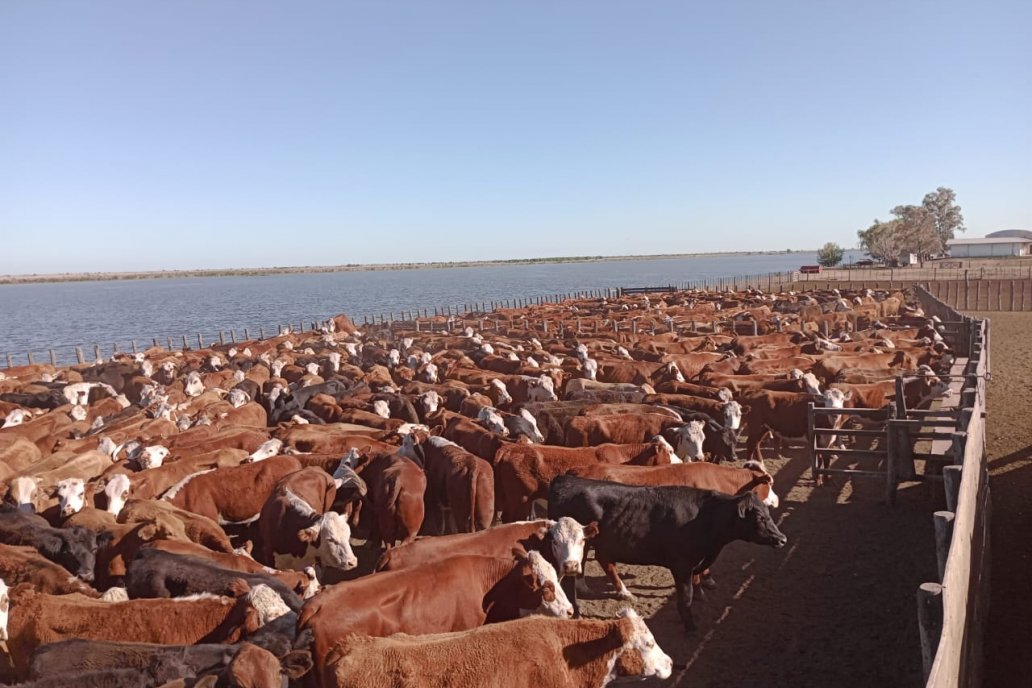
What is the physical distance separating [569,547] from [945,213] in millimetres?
124022

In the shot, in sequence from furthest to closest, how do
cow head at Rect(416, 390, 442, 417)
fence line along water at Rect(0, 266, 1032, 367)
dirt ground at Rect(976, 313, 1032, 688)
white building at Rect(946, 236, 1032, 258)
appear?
white building at Rect(946, 236, 1032, 258) → fence line along water at Rect(0, 266, 1032, 367) → cow head at Rect(416, 390, 442, 417) → dirt ground at Rect(976, 313, 1032, 688)

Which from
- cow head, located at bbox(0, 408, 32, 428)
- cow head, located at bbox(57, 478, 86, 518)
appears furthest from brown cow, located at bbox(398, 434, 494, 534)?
cow head, located at bbox(0, 408, 32, 428)

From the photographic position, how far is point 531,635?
14.0 feet

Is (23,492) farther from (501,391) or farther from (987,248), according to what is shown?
(987,248)

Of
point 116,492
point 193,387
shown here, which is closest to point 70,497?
point 116,492

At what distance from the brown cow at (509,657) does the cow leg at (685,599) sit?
2.18 m

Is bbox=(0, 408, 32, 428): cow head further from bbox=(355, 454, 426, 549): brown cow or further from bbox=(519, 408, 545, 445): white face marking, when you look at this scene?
bbox=(519, 408, 545, 445): white face marking

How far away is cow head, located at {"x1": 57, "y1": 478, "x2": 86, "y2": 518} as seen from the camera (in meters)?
7.90

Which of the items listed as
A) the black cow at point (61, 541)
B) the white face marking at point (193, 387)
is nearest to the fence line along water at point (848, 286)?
the white face marking at point (193, 387)

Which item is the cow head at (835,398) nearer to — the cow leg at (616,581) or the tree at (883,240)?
the cow leg at (616,581)

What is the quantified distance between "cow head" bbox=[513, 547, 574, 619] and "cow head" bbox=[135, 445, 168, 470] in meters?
6.71

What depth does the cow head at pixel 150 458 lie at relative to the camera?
32.2ft

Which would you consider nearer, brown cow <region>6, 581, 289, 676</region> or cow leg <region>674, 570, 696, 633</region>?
brown cow <region>6, 581, 289, 676</region>

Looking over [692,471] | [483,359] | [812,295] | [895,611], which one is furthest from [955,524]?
[812,295]
